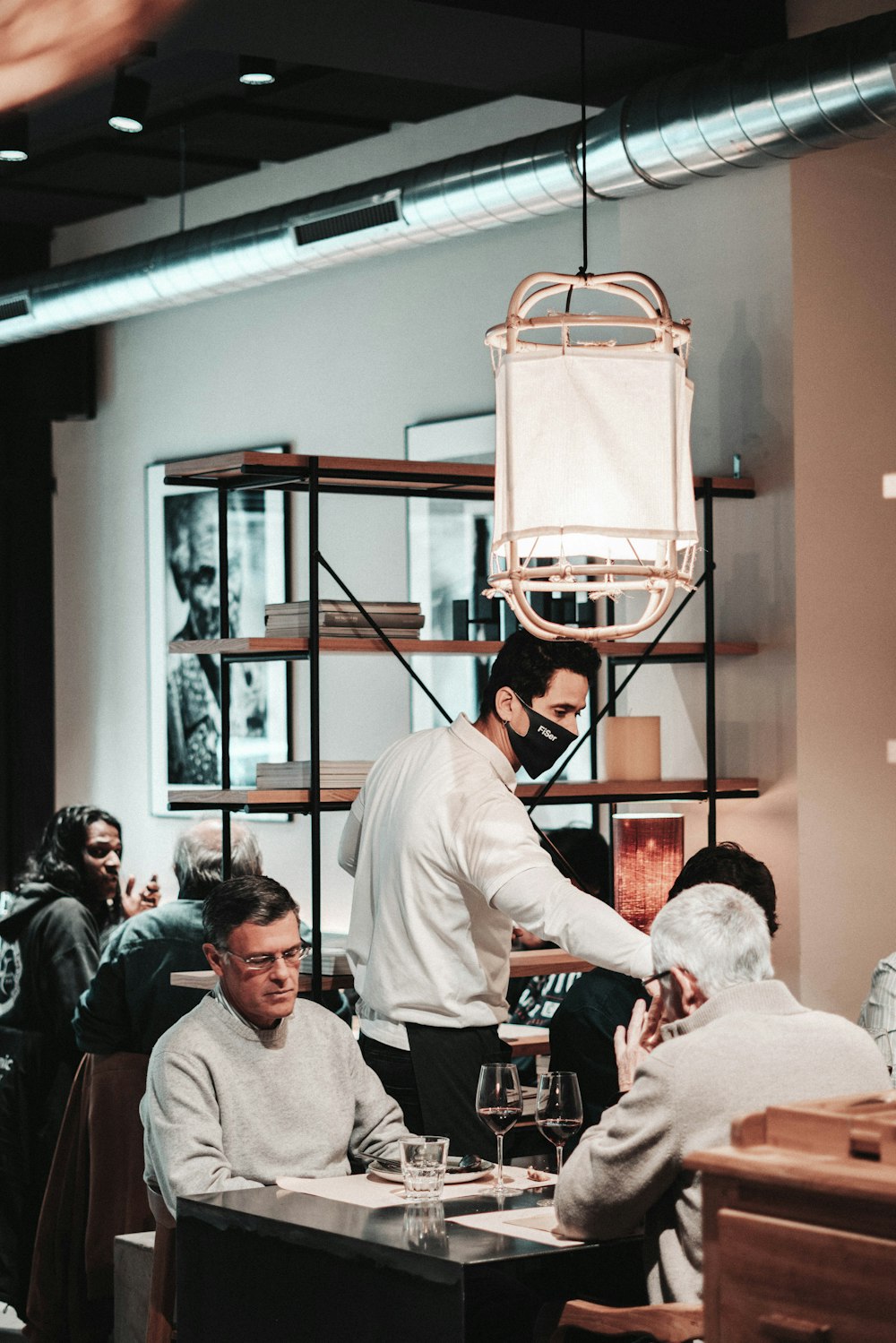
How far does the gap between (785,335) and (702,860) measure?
159cm

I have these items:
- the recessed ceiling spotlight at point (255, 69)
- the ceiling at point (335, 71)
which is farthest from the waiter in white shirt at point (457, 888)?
the recessed ceiling spotlight at point (255, 69)

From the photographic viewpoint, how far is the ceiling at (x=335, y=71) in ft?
14.7

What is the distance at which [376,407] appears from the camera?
6953 mm

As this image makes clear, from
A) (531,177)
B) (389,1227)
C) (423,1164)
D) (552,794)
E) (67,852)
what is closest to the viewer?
(389,1227)

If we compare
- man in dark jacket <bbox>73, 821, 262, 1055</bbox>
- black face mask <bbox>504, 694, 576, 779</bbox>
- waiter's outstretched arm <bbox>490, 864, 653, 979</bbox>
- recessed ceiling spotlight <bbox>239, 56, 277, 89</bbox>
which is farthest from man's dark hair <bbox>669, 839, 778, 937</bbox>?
recessed ceiling spotlight <bbox>239, 56, 277, 89</bbox>

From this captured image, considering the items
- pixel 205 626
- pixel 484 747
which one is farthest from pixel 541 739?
pixel 205 626

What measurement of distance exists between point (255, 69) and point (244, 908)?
3.27 meters

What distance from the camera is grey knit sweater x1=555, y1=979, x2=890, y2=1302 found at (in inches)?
108

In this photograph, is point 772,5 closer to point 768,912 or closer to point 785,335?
point 785,335

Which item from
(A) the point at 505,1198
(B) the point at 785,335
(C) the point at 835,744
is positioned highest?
(B) the point at 785,335

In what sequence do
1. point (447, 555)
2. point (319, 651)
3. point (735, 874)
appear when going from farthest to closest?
point (447, 555), point (319, 651), point (735, 874)

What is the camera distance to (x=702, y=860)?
12.8 feet

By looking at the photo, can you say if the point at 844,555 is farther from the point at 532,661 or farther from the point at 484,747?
the point at 484,747

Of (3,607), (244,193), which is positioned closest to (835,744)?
(244,193)
